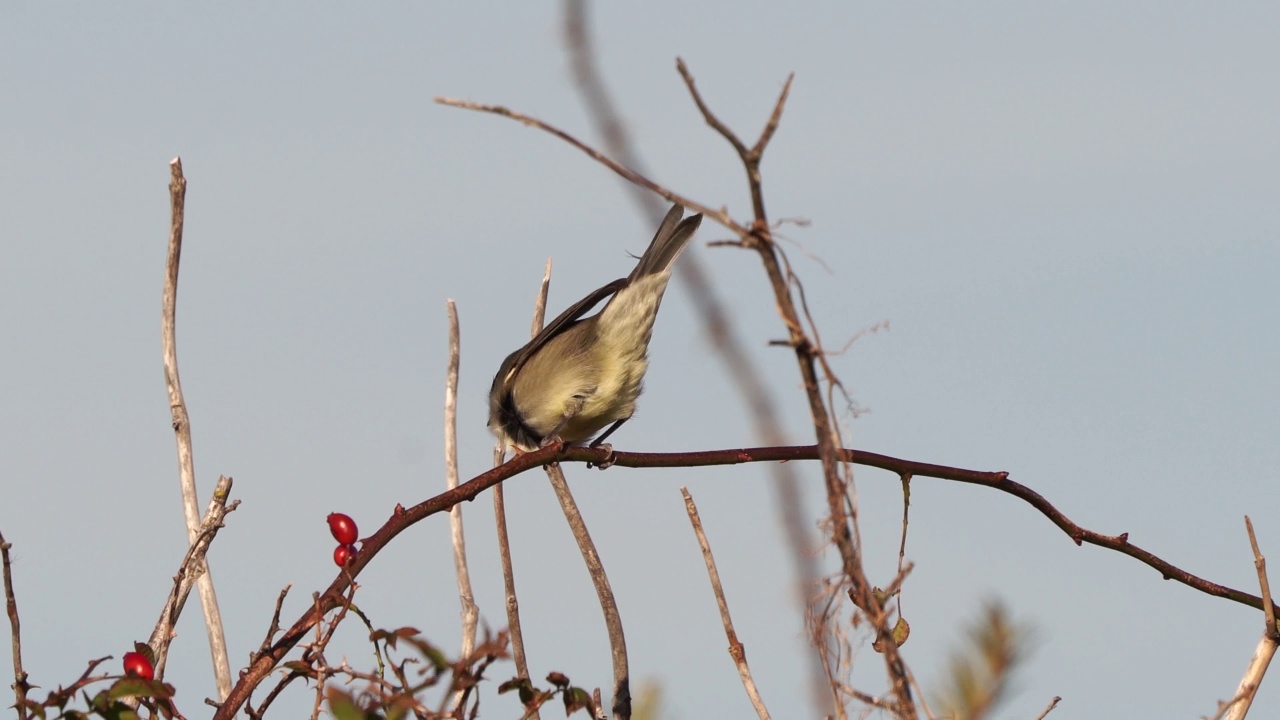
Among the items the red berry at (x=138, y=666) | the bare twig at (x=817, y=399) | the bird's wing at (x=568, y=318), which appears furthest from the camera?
the bird's wing at (x=568, y=318)

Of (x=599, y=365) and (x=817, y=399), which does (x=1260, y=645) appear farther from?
(x=599, y=365)

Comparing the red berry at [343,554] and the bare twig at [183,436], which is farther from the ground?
the bare twig at [183,436]

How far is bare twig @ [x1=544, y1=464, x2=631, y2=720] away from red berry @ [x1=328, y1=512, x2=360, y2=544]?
0.47 m

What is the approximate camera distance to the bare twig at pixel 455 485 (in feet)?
9.23

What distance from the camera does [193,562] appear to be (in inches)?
78.7

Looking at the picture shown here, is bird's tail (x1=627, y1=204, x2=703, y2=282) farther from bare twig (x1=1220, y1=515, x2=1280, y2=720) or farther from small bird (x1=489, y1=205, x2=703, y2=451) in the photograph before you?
bare twig (x1=1220, y1=515, x2=1280, y2=720)

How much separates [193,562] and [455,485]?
0.93m

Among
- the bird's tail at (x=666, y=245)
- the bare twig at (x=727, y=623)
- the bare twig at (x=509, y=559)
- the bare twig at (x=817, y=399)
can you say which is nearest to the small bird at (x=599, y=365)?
the bird's tail at (x=666, y=245)

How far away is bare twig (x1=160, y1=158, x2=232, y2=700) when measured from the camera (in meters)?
2.52

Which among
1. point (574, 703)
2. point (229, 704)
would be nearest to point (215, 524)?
point (229, 704)

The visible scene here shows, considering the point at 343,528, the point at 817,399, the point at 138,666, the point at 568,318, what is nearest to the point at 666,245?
the point at 568,318

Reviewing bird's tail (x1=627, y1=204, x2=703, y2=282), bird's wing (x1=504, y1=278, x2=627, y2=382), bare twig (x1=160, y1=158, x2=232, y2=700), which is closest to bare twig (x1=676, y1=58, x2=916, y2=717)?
bare twig (x1=160, y1=158, x2=232, y2=700)

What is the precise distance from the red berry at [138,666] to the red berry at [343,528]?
0.36 metres

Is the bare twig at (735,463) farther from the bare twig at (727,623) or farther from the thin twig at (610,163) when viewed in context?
the thin twig at (610,163)
